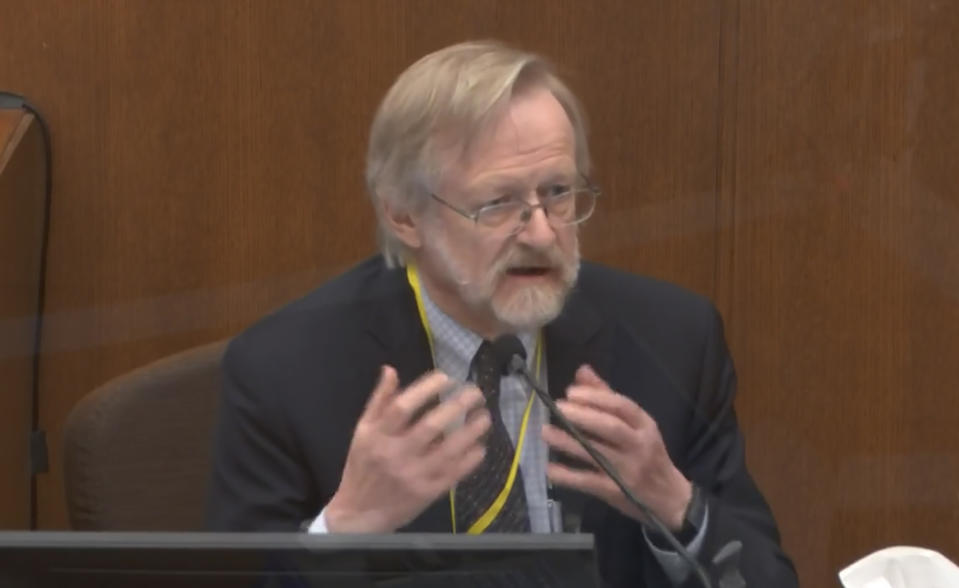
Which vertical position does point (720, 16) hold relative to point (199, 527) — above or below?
above

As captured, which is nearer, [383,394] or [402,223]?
[383,394]

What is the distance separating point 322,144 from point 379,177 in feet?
1.75

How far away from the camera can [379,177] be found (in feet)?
5.78

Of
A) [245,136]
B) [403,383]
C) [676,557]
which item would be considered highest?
[245,136]

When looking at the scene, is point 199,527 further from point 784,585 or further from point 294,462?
point 784,585

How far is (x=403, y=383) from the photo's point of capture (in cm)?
167

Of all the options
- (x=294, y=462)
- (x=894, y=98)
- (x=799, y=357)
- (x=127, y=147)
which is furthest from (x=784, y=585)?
(x=127, y=147)

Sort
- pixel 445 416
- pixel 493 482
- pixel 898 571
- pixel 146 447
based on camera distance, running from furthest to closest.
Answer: pixel 146 447 < pixel 493 482 < pixel 898 571 < pixel 445 416

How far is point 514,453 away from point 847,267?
91 cm

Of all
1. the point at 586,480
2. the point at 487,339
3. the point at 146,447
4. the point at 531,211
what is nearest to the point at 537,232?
the point at 531,211

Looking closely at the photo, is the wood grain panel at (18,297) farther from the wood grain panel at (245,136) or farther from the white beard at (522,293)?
the white beard at (522,293)

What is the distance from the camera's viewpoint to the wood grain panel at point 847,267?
7.54 ft

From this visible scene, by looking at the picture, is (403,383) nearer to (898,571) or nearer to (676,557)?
(676,557)

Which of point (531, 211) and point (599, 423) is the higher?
point (531, 211)
